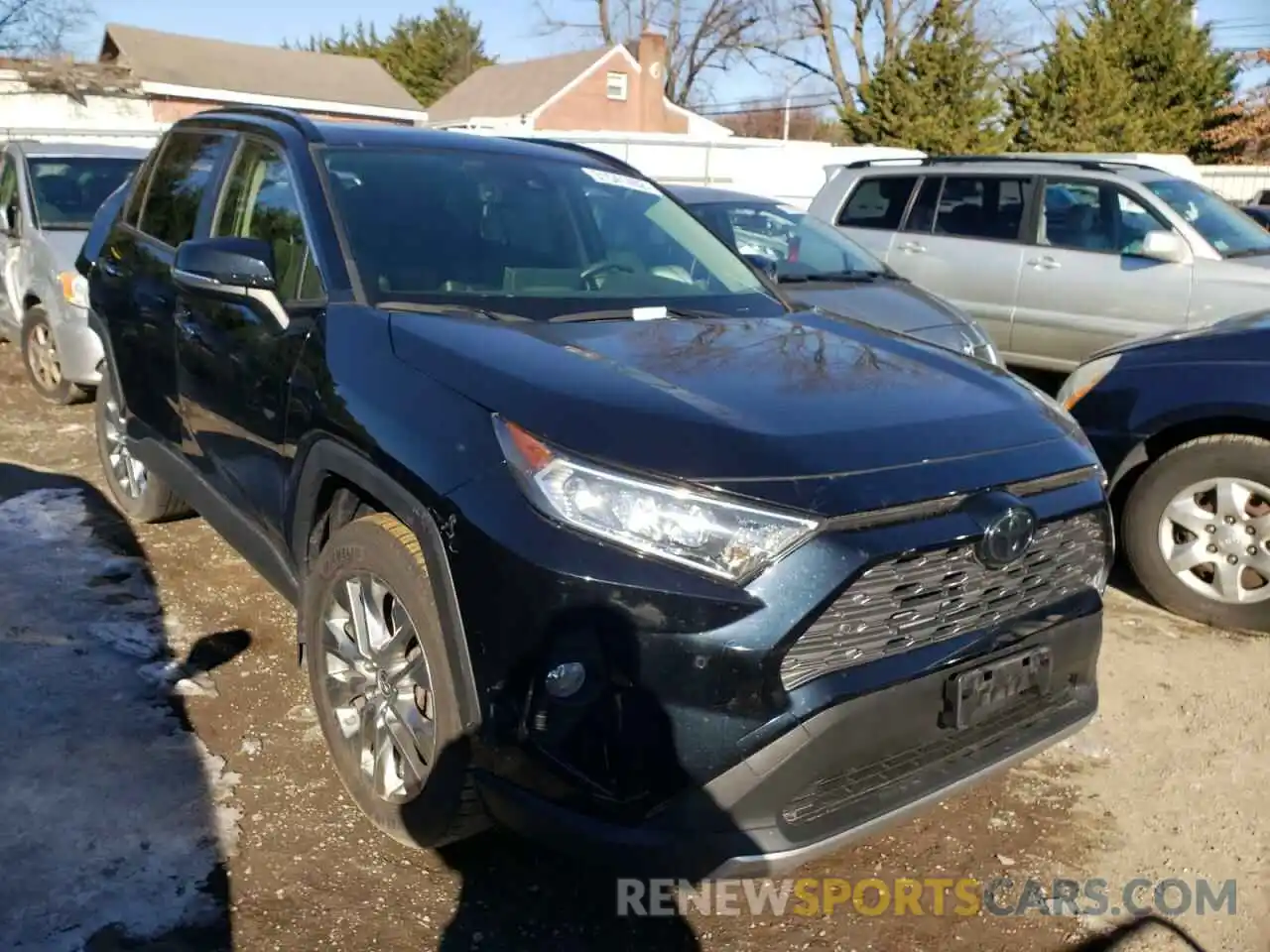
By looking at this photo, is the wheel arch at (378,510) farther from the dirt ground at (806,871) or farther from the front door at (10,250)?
the front door at (10,250)

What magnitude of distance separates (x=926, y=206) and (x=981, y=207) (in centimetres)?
48

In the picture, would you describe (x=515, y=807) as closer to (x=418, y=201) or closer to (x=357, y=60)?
(x=418, y=201)

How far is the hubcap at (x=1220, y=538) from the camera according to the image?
14.1 feet

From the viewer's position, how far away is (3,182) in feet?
28.0

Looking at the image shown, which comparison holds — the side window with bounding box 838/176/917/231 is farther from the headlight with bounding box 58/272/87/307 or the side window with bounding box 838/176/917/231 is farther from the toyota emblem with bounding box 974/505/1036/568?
the toyota emblem with bounding box 974/505/1036/568

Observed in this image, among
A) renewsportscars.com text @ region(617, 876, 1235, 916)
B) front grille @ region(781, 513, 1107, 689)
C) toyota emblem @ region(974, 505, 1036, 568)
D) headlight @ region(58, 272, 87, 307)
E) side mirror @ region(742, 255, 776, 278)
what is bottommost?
renewsportscars.com text @ region(617, 876, 1235, 916)

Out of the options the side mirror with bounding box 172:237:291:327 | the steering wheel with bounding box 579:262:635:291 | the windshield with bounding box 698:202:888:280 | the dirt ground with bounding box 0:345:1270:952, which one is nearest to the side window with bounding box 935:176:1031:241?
the windshield with bounding box 698:202:888:280

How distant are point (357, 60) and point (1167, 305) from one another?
135 feet

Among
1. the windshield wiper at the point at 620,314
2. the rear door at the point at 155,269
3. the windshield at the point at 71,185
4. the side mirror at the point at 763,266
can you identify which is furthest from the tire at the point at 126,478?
the windshield at the point at 71,185

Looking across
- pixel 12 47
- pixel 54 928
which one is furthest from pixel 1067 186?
pixel 12 47

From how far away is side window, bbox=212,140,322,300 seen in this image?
3230 mm

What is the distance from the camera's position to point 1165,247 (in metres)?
7.58

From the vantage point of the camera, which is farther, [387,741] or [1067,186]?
[1067,186]

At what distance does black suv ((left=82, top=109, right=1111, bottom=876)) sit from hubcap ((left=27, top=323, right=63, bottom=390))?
4.47 m
